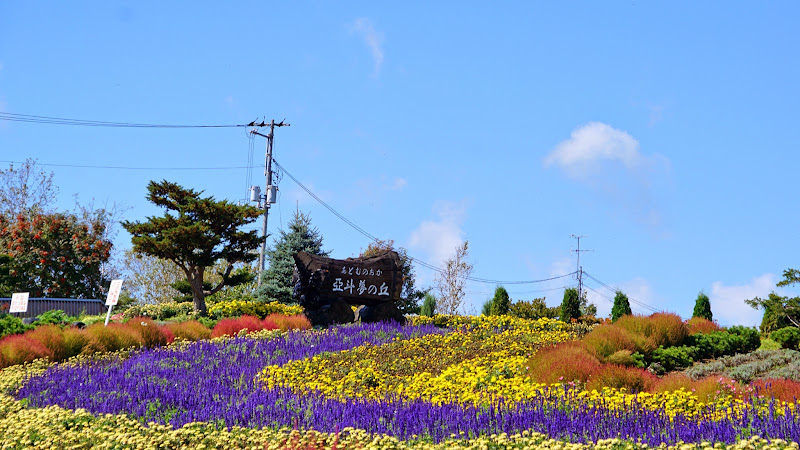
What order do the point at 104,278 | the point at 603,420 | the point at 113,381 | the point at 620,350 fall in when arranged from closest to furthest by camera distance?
the point at 603,420, the point at 113,381, the point at 620,350, the point at 104,278

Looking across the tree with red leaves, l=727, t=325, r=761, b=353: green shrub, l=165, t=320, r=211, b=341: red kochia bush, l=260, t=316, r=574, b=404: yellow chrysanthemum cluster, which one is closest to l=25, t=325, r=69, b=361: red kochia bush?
l=165, t=320, r=211, b=341: red kochia bush

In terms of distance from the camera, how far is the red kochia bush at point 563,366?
981 centimetres

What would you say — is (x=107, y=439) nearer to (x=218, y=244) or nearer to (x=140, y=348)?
(x=140, y=348)

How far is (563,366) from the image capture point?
10.0m

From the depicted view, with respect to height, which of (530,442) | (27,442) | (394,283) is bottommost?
(27,442)

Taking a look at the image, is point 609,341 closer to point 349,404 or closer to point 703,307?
point 349,404

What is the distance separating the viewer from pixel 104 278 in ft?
113

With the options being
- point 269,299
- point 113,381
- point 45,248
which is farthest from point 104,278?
point 113,381

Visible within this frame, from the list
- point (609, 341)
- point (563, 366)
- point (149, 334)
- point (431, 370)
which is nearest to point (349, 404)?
point (563, 366)

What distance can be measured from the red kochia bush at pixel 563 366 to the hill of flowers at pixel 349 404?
0.23 m

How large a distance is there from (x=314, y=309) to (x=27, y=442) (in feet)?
37.9

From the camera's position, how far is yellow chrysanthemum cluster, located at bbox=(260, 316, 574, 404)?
9641 mm

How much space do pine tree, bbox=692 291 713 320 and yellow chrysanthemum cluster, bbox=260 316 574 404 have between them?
9.40 metres

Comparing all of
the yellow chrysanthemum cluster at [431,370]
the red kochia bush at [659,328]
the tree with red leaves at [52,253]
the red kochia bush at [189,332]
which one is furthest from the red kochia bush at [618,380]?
the tree with red leaves at [52,253]
